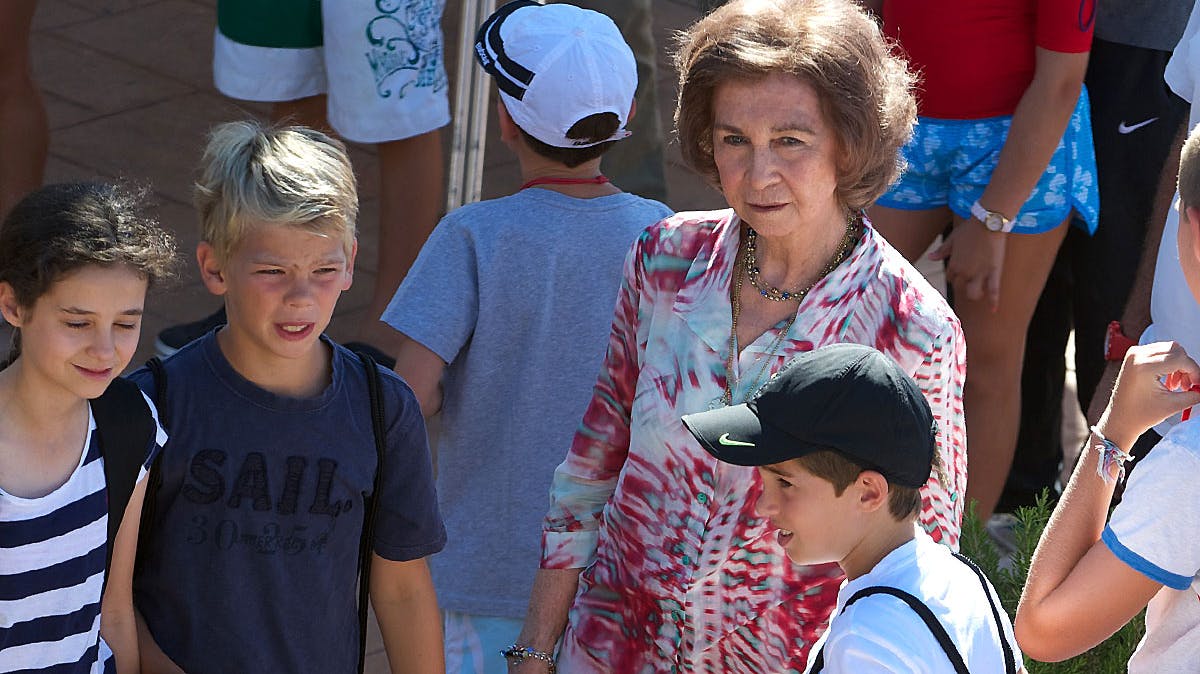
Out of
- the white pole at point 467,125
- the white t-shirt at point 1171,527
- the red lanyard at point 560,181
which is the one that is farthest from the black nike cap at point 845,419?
the white pole at point 467,125

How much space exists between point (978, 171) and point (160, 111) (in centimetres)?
408

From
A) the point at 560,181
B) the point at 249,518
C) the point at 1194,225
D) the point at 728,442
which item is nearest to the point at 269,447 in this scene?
the point at 249,518

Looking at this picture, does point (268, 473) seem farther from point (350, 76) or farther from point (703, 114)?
point (350, 76)

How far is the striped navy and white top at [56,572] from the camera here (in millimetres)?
2307

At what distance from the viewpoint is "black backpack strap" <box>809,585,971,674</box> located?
193 centimetres

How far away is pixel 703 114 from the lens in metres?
2.75

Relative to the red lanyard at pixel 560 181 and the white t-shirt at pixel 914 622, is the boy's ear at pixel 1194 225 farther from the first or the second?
the red lanyard at pixel 560 181

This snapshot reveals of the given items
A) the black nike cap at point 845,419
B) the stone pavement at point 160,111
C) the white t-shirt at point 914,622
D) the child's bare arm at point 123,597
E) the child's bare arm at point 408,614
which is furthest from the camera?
the stone pavement at point 160,111

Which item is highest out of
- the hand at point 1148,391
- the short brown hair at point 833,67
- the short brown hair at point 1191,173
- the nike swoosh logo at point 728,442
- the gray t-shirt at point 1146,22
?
the short brown hair at point 1191,173

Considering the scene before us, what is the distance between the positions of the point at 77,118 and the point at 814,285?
5.00 meters

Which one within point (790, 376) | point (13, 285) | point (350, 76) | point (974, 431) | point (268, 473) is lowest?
point (974, 431)

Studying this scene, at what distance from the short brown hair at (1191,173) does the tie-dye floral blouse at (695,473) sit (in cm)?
46

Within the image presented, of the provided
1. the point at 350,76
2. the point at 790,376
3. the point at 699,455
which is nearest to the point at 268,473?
the point at 699,455

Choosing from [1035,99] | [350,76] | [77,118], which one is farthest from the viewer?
[77,118]
